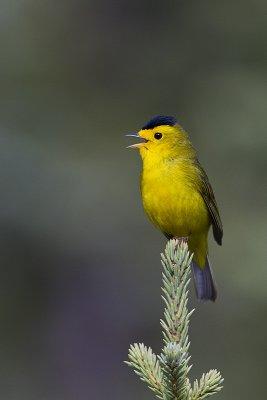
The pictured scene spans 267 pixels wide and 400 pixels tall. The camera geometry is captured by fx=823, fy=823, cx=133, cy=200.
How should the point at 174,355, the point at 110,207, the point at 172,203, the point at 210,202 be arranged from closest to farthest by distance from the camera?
the point at 174,355 → the point at 172,203 → the point at 210,202 → the point at 110,207

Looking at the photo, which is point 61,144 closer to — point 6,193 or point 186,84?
point 6,193

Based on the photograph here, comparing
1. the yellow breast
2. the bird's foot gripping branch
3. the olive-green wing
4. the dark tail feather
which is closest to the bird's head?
the yellow breast

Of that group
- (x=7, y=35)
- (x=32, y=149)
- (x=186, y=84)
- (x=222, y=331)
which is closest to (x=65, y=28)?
(x=7, y=35)

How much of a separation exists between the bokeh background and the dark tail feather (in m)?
1.62

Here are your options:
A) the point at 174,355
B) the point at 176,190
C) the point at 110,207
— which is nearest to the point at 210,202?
the point at 176,190

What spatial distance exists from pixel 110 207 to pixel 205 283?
385cm

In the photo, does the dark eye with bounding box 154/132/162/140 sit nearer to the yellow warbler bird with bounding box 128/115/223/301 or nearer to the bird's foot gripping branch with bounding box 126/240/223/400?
the yellow warbler bird with bounding box 128/115/223/301

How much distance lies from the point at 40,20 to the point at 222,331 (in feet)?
15.3

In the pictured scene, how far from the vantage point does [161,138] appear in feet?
15.0

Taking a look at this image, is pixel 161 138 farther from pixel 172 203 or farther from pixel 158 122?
pixel 172 203

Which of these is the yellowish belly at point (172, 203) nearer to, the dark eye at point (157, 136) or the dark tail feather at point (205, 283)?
the dark eye at point (157, 136)

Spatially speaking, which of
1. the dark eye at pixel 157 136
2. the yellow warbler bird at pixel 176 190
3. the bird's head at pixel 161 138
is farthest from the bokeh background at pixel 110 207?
the dark eye at pixel 157 136

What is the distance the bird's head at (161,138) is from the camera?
4496mm

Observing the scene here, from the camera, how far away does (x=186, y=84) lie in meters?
9.66
